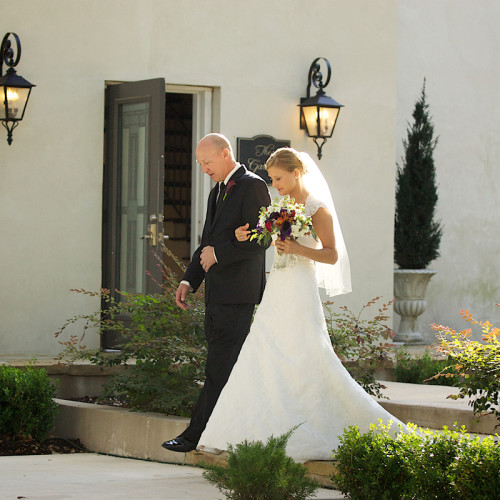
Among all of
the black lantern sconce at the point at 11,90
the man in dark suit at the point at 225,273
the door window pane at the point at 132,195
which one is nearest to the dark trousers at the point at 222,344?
the man in dark suit at the point at 225,273

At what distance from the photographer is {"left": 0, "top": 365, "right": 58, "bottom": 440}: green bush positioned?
6.55 m

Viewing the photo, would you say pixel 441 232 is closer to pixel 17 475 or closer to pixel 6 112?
pixel 6 112

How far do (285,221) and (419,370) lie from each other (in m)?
3.52

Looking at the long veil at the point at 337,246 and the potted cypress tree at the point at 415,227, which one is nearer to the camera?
the long veil at the point at 337,246

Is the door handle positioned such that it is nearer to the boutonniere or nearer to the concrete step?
the concrete step

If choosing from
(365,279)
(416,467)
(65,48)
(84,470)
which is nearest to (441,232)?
(365,279)

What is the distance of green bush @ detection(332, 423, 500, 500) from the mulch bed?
2870 millimetres

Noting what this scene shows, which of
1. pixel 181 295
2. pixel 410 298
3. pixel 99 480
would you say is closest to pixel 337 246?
pixel 181 295

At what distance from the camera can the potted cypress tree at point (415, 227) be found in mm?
11109

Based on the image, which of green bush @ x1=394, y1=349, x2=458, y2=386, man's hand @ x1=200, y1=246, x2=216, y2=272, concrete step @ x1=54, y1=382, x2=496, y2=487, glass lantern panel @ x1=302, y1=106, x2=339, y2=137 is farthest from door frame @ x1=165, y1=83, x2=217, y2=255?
man's hand @ x1=200, y1=246, x2=216, y2=272

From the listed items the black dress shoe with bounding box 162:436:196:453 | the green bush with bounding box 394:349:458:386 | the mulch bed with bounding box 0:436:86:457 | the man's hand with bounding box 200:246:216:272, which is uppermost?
the man's hand with bounding box 200:246:216:272

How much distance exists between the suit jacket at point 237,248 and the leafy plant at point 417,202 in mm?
6031

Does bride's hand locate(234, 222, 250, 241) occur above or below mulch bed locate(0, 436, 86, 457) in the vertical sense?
above

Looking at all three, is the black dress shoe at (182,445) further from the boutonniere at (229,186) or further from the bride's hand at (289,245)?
the boutonniere at (229,186)
